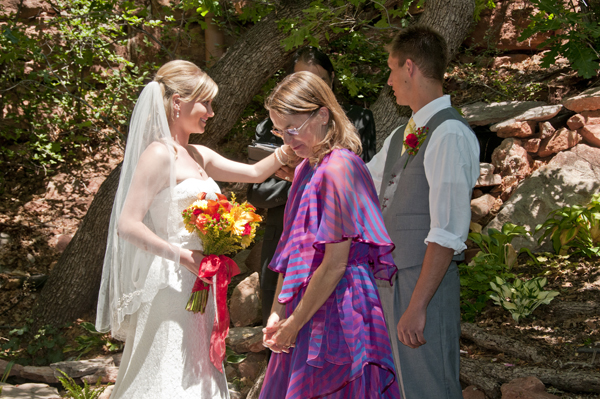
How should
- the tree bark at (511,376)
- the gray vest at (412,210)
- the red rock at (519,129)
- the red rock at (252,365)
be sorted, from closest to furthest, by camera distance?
1. the gray vest at (412,210)
2. the tree bark at (511,376)
3. the red rock at (252,365)
4. the red rock at (519,129)

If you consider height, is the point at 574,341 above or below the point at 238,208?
below

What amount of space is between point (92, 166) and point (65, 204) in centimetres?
80

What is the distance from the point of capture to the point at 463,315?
4.32 metres

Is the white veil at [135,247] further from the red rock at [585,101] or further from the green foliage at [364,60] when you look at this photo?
the red rock at [585,101]

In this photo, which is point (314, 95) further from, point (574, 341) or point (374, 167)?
point (574, 341)

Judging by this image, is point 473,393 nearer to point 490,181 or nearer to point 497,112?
point 490,181

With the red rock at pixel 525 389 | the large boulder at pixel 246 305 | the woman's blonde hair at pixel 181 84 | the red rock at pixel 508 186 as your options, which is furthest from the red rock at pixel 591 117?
the woman's blonde hair at pixel 181 84

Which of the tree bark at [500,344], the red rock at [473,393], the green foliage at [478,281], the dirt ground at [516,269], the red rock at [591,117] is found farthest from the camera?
the red rock at [591,117]

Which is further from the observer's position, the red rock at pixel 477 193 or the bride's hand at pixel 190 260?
the red rock at pixel 477 193

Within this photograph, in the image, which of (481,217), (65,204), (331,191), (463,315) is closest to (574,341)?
(463,315)

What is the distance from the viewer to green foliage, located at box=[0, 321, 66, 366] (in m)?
4.79

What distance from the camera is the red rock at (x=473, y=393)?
3330mm

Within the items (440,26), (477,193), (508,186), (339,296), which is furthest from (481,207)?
(339,296)

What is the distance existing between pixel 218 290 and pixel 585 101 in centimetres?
504
